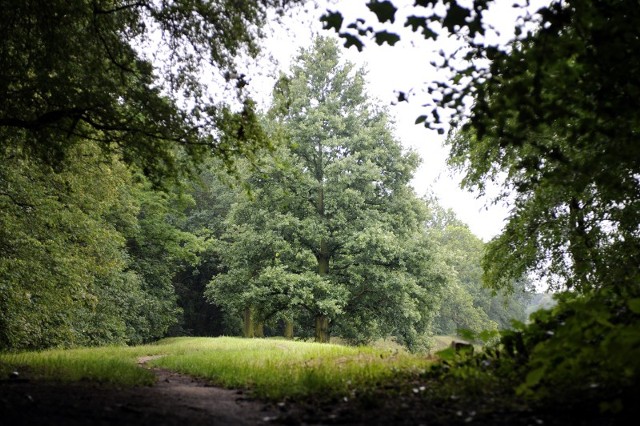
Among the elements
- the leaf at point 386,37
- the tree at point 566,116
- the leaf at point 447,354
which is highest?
the leaf at point 386,37

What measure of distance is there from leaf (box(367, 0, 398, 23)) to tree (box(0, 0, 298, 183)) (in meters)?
3.22

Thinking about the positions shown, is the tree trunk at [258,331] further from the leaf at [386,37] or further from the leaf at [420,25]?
the leaf at [420,25]

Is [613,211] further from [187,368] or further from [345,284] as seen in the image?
[345,284]

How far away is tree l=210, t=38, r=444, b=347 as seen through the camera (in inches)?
939

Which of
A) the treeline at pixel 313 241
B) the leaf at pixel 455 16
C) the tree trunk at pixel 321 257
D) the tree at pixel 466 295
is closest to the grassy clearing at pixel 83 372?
the leaf at pixel 455 16

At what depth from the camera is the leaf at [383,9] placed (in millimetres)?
5414

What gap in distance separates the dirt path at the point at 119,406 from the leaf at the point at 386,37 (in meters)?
4.34

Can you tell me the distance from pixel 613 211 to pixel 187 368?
1039 centimetres

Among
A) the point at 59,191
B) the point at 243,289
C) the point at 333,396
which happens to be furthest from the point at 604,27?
the point at 243,289

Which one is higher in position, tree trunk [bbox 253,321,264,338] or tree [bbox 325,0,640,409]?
tree [bbox 325,0,640,409]

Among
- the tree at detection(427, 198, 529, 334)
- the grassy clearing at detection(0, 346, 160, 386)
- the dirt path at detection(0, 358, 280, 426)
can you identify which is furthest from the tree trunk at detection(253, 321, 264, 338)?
the dirt path at detection(0, 358, 280, 426)

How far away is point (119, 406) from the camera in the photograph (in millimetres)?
4605

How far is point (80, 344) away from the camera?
23.1 metres

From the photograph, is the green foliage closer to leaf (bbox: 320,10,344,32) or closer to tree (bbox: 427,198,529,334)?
leaf (bbox: 320,10,344,32)
